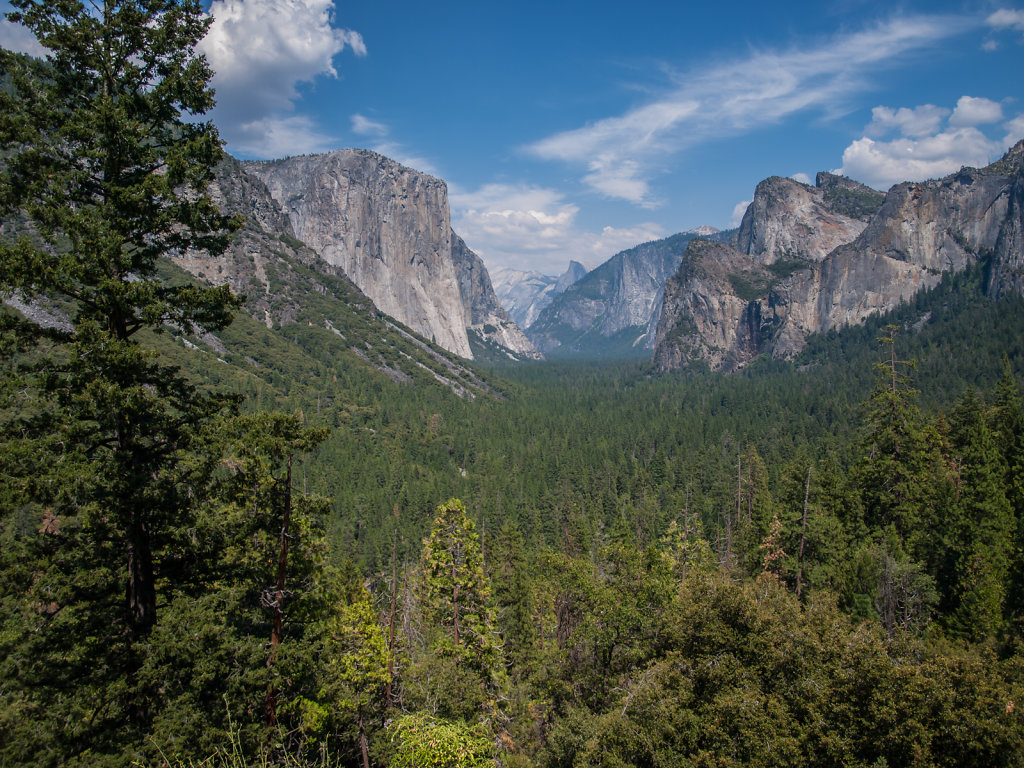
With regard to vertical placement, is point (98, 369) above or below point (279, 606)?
above

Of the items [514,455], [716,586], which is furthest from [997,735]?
[514,455]

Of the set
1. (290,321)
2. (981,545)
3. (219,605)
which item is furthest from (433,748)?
(290,321)

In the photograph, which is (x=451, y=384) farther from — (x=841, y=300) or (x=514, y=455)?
(x=841, y=300)

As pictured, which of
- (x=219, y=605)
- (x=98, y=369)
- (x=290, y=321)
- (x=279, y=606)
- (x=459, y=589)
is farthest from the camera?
(x=290, y=321)

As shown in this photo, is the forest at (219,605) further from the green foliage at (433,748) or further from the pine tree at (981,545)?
the pine tree at (981,545)

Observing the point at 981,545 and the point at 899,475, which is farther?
the point at 899,475

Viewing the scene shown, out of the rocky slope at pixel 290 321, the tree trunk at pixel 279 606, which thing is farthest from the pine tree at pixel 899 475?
the rocky slope at pixel 290 321

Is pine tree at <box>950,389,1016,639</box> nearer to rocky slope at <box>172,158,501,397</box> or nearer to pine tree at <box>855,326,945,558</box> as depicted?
pine tree at <box>855,326,945,558</box>

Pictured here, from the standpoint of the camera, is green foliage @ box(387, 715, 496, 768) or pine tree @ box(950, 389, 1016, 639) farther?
pine tree @ box(950, 389, 1016, 639)

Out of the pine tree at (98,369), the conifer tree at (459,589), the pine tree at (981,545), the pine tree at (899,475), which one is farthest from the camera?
the pine tree at (899,475)

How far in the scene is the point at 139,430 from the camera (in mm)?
9000

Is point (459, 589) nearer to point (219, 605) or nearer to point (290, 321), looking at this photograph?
point (219, 605)

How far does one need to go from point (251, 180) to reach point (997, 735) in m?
208

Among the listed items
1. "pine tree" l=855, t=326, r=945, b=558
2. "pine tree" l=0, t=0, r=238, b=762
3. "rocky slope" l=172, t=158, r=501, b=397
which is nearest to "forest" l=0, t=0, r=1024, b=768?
"pine tree" l=0, t=0, r=238, b=762
